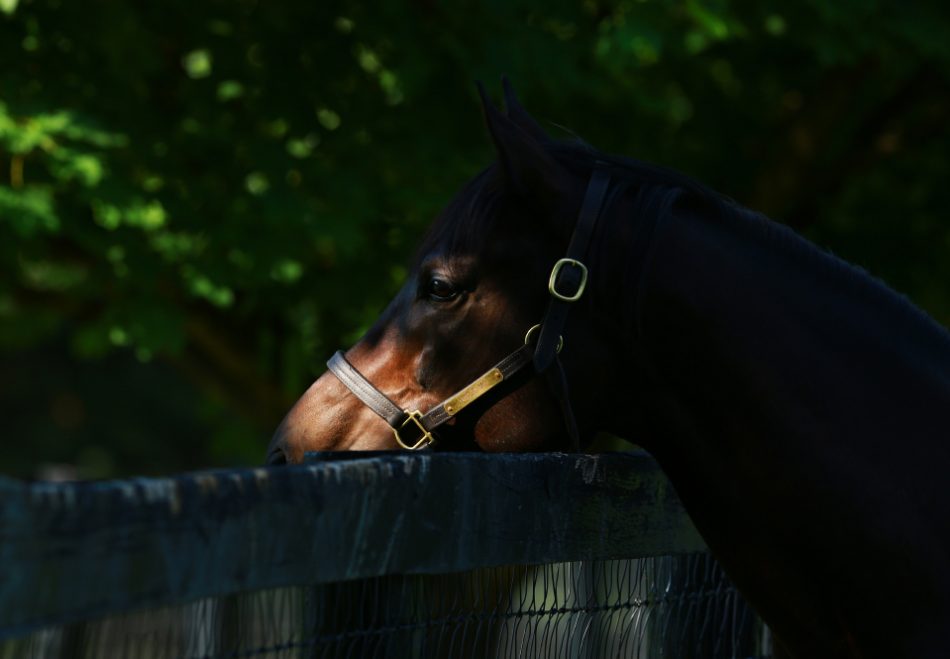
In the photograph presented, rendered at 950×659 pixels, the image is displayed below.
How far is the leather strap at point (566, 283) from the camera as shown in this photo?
2.68m

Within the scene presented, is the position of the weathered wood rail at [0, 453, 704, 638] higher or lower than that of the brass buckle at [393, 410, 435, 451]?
lower

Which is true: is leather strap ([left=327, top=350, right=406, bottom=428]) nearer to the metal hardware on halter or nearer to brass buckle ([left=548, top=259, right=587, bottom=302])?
the metal hardware on halter

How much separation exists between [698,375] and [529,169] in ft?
1.88

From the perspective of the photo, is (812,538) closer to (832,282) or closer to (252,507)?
(832,282)

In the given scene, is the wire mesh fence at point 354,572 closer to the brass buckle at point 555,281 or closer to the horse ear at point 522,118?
the brass buckle at point 555,281

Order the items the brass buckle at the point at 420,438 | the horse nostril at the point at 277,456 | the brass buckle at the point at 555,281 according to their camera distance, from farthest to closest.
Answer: the horse nostril at the point at 277,456 < the brass buckle at the point at 420,438 < the brass buckle at the point at 555,281

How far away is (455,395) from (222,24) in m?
4.76

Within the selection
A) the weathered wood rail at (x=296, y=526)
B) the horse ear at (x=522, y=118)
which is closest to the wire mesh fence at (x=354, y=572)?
the weathered wood rail at (x=296, y=526)

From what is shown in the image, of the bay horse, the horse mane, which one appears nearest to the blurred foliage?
the horse mane

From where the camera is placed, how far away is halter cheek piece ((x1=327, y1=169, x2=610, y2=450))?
8.80ft

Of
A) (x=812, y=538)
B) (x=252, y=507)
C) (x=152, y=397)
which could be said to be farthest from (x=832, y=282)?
(x=152, y=397)

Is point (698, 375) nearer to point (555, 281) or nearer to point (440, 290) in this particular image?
point (555, 281)

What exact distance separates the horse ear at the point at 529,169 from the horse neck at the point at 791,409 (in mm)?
234

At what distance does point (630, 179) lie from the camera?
277 centimetres
